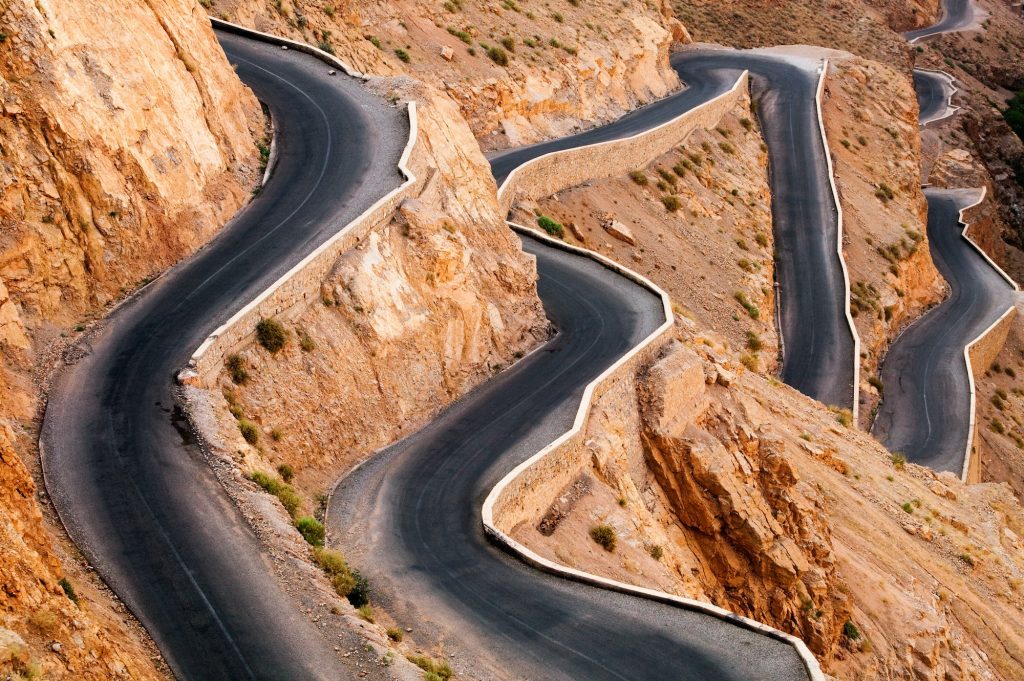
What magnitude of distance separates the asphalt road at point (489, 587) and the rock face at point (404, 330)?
34.6 inches

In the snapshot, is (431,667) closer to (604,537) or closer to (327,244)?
(604,537)

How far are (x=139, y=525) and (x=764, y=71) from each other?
61.1 metres

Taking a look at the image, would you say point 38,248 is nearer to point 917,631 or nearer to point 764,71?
point 917,631

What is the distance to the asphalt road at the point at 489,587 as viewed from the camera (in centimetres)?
1800

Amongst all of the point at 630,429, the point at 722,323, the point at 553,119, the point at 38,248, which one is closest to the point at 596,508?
the point at 630,429

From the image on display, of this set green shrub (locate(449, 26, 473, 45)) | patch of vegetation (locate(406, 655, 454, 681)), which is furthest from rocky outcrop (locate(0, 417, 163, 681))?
green shrub (locate(449, 26, 473, 45))

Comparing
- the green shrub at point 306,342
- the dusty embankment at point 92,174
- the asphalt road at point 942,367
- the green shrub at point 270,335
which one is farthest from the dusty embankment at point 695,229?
the green shrub at point 270,335

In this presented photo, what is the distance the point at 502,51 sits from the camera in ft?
166

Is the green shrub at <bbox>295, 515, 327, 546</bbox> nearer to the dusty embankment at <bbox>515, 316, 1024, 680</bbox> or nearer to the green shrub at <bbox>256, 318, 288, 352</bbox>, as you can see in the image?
the green shrub at <bbox>256, 318, 288, 352</bbox>

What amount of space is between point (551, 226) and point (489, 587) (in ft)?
76.7

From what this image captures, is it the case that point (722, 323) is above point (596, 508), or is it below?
below

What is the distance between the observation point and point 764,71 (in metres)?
69.6

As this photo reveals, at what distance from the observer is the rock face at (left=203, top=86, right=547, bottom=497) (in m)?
21.9

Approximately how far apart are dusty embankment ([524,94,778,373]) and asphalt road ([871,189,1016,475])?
6.88 m
